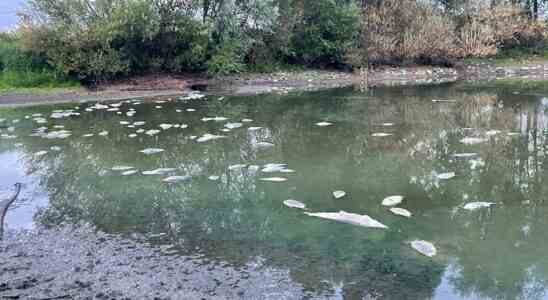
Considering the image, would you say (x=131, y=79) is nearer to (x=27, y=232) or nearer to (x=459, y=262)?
(x=27, y=232)

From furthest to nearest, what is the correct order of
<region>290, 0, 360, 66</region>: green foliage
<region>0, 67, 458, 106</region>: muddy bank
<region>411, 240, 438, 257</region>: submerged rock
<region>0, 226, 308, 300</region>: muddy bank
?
<region>290, 0, 360, 66</region>: green foliage, <region>0, 67, 458, 106</region>: muddy bank, <region>411, 240, 438, 257</region>: submerged rock, <region>0, 226, 308, 300</region>: muddy bank

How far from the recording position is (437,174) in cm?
715

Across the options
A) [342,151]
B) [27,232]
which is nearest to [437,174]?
[342,151]

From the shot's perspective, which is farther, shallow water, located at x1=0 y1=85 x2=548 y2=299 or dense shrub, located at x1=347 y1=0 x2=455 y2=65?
dense shrub, located at x1=347 y1=0 x2=455 y2=65

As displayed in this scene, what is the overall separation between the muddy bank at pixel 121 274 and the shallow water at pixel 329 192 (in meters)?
0.21

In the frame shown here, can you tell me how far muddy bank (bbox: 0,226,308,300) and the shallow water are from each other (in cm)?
21

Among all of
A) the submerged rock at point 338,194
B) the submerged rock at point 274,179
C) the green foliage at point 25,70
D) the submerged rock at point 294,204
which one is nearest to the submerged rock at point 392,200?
the submerged rock at point 338,194

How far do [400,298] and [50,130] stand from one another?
30.2 ft

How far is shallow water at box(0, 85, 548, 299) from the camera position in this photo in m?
4.41

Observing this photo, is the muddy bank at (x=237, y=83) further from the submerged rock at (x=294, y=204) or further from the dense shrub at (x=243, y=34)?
the submerged rock at (x=294, y=204)

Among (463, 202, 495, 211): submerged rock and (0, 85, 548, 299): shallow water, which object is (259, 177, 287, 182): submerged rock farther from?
(463, 202, 495, 211): submerged rock

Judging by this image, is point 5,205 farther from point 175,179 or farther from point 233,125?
point 233,125

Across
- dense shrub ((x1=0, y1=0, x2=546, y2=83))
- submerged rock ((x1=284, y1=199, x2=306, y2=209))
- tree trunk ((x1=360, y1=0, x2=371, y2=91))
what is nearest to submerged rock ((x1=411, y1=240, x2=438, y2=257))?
submerged rock ((x1=284, y1=199, x2=306, y2=209))

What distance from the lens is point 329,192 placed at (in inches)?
255
